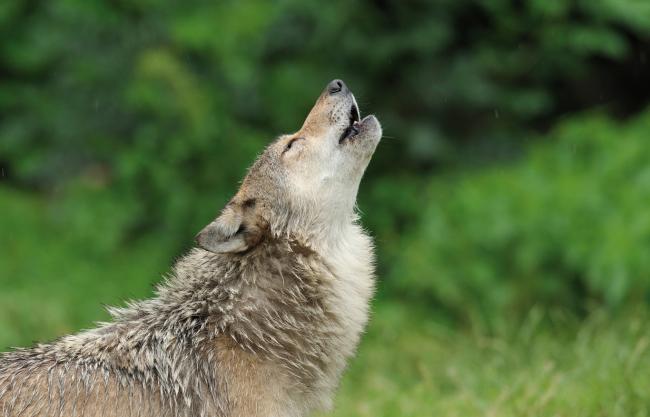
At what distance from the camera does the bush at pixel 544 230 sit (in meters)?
7.25

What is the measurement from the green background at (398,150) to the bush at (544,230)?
18 millimetres

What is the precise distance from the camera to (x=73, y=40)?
30.3 ft

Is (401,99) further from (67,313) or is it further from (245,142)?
(67,313)

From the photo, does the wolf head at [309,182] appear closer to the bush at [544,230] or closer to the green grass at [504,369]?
the green grass at [504,369]

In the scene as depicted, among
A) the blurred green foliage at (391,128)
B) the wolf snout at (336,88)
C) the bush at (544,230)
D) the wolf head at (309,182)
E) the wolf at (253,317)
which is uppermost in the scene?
the blurred green foliage at (391,128)

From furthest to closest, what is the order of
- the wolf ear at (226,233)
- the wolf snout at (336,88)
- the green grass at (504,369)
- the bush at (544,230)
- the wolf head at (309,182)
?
the bush at (544,230), the green grass at (504,369), the wolf snout at (336,88), the wolf head at (309,182), the wolf ear at (226,233)

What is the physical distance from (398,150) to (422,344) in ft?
6.99

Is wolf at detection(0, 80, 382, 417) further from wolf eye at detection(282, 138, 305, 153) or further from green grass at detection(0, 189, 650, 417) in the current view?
green grass at detection(0, 189, 650, 417)

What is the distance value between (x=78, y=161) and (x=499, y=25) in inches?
174

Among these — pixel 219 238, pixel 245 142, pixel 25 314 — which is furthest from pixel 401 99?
pixel 219 238

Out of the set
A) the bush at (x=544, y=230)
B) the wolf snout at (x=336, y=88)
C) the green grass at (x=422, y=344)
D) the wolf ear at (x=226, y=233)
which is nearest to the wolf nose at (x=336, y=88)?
the wolf snout at (x=336, y=88)

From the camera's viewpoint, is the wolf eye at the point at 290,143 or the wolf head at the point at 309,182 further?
the wolf eye at the point at 290,143

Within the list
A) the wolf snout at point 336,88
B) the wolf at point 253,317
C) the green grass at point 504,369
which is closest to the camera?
the wolf at point 253,317

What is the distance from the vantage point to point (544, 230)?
7699 mm
